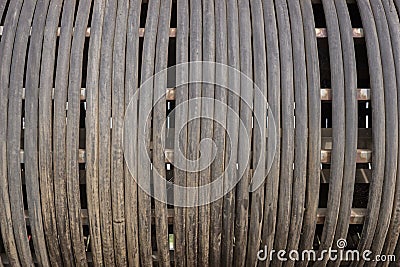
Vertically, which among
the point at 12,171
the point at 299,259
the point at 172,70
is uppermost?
the point at 172,70

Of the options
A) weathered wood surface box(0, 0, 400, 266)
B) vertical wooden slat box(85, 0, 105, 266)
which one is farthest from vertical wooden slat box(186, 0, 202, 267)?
vertical wooden slat box(85, 0, 105, 266)

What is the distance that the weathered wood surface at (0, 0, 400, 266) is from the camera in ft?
1.93

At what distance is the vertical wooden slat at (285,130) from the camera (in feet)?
1.93

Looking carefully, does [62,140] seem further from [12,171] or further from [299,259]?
[299,259]

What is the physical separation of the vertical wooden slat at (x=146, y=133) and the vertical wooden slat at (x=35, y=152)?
11cm

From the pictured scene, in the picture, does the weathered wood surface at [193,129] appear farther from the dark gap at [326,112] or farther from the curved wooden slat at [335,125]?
the dark gap at [326,112]

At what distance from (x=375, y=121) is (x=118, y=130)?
0.96 feet

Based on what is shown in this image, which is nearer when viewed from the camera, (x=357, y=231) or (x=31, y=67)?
(x=31, y=67)

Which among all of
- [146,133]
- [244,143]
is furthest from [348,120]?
[146,133]

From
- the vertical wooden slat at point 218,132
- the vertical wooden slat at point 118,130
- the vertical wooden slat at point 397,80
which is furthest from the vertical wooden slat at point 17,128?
the vertical wooden slat at point 397,80

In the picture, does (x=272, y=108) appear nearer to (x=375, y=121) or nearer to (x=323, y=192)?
(x=375, y=121)

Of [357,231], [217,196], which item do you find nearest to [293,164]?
[217,196]

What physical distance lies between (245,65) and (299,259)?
0.25m

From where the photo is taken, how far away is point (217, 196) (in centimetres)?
60
